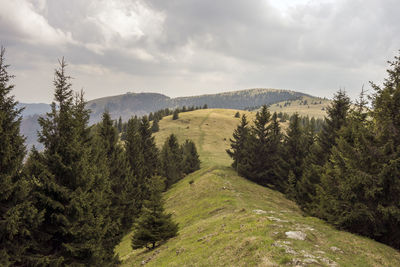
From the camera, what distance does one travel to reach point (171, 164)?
64.4 m

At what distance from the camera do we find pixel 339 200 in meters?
19.9

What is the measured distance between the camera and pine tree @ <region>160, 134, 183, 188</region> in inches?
2506

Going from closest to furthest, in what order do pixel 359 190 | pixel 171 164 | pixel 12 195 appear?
pixel 12 195, pixel 359 190, pixel 171 164

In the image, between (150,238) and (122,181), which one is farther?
(122,181)

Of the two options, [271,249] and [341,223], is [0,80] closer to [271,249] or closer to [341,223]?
[271,249]

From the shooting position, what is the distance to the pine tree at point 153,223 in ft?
71.8

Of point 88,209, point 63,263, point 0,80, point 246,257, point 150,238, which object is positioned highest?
point 0,80

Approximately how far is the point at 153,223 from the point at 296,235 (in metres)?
13.2

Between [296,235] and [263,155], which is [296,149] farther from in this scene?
[296,235]

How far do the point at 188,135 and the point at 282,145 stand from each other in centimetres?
7782

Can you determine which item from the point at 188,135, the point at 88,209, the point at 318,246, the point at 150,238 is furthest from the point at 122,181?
the point at 188,135

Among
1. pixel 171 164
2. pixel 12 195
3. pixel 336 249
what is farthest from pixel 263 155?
pixel 12 195

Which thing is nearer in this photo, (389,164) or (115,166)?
(389,164)

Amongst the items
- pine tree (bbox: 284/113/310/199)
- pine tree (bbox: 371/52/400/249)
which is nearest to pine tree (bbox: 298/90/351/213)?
pine tree (bbox: 284/113/310/199)
